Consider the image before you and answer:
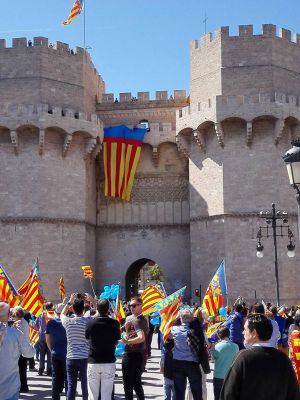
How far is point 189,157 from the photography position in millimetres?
27125

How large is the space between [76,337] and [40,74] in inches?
796

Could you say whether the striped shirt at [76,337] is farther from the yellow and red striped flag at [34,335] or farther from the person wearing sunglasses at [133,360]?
the yellow and red striped flag at [34,335]

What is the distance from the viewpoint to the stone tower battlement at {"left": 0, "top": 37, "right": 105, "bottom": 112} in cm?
2619

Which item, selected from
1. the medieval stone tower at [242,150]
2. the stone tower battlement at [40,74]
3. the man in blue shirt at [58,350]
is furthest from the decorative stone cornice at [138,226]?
the man in blue shirt at [58,350]

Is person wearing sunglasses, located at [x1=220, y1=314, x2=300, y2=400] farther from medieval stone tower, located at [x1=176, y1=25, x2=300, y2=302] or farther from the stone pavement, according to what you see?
medieval stone tower, located at [x1=176, y1=25, x2=300, y2=302]

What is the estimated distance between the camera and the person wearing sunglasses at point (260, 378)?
3754mm

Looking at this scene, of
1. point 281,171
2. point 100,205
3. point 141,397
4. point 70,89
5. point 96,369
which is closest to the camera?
point 96,369

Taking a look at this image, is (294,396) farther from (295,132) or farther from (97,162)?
(97,162)

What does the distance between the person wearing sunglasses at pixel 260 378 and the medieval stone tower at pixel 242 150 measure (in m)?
20.9

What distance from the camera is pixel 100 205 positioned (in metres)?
29.0

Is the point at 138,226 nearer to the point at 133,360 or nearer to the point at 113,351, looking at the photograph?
the point at 133,360

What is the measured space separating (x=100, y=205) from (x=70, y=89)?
6.06 meters

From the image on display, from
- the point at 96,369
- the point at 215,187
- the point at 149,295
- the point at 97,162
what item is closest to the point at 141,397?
the point at 96,369

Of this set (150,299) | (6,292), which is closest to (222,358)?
(150,299)
